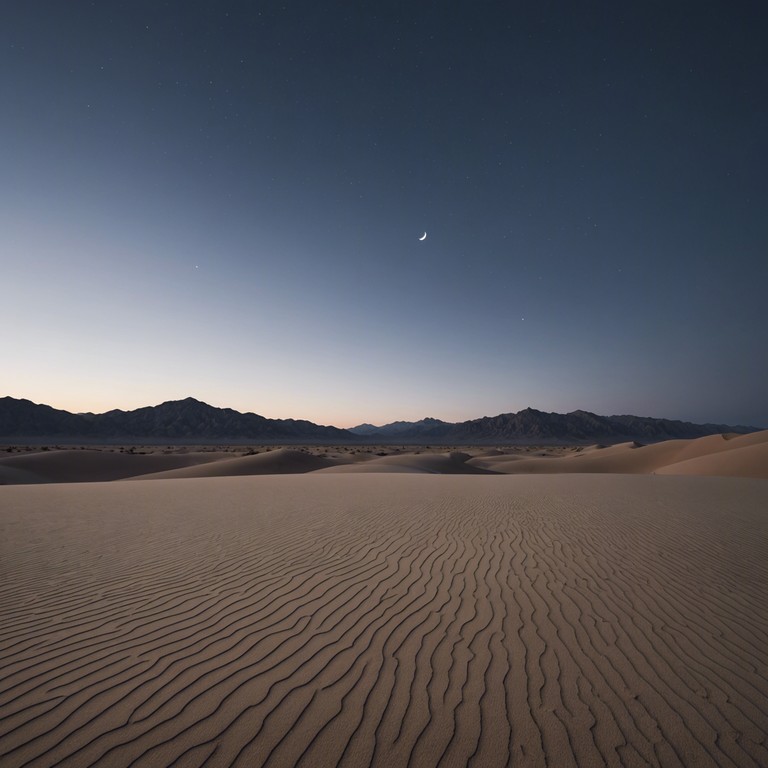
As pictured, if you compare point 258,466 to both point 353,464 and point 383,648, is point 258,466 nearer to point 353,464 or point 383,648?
point 353,464

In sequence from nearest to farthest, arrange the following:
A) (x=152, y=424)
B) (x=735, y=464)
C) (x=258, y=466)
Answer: (x=735, y=464)
(x=258, y=466)
(x=152, y=424)

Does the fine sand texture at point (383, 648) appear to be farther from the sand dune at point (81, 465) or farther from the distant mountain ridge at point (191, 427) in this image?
the distant mountain ridge at point (191, 427)

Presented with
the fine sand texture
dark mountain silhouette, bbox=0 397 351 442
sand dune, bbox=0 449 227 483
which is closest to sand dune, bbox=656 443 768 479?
the fine sand texture

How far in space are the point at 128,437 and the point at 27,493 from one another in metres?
139

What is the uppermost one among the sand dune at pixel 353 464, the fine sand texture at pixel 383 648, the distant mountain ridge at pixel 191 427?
the distant mountain ridge at pixel 191 427

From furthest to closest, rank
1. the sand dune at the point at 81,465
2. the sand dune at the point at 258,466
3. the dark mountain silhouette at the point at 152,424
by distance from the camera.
Answer: the dark mountain silhouette at the point at 152,424 < the sand dune at the point at 258,466 < the sand dune at the point at 81,465

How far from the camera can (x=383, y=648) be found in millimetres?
3707

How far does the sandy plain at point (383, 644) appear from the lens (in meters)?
2.62

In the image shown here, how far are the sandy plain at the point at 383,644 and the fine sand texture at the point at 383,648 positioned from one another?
0.02 meters

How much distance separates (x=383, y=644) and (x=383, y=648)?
63mm

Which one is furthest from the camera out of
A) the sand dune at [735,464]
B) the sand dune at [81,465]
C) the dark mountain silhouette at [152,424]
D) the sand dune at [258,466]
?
the dark mountain silhouette at [152,424]

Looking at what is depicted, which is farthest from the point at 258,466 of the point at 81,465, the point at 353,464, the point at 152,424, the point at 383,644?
the point at 152,424

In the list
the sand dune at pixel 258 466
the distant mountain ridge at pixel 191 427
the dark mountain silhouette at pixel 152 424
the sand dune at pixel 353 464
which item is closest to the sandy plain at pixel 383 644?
the sand dune at pixel 353 464

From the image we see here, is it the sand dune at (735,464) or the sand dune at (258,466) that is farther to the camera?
the sand dune at (258,466)
